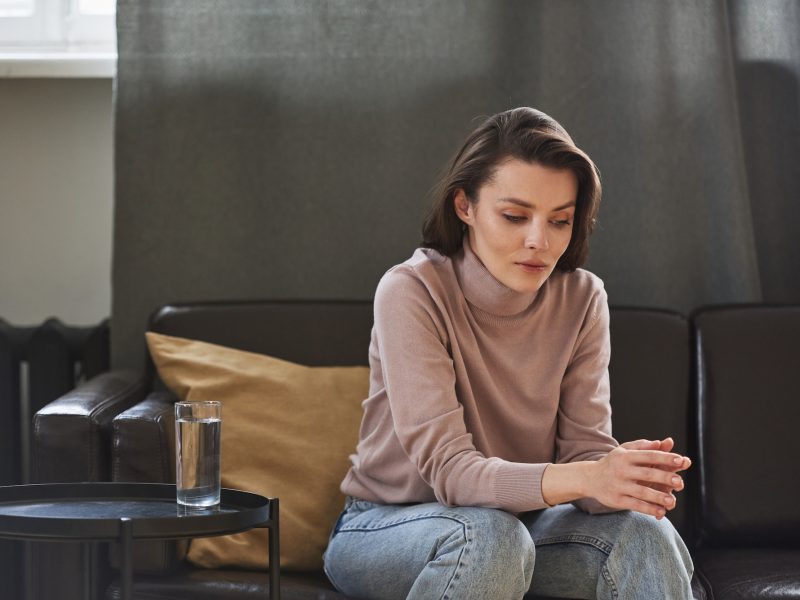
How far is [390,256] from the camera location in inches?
96.0

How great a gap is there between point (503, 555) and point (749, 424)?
82 cm

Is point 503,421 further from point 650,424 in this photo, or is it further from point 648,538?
point 650,424

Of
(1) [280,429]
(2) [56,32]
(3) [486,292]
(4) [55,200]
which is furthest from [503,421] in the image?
(2) [56,32]

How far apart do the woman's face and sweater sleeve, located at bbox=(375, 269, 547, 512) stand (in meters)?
0.14

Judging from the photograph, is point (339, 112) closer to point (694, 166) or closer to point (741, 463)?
point (694, 166)

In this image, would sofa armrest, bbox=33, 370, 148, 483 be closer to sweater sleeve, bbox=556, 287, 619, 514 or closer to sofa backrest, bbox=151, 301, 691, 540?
sofa backrest, bbox=151, 301, 691, 540

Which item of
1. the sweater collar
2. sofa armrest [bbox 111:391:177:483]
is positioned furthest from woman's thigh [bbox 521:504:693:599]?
sofa armrest [bbox 111:391:177:483]

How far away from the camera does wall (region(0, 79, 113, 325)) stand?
2611 mm

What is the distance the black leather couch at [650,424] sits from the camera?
1.73 meters

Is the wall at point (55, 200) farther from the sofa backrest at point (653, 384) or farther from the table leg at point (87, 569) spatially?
the sofa backrest at point (653, 384)

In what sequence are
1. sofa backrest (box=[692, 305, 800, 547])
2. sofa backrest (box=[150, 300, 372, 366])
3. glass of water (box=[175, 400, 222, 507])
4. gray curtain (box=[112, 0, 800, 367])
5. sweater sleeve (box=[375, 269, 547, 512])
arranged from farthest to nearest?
gray curtain (box=[112, 0, 800, 367]) → sofa backrest (box=[150, 300, 372, 366]) → sofa backrest (box=[692, 305, 800, 547]) → sweater sleeve (box=[375, 269, 547, 512]) → glass of water (box=[175, 400, 222, 507])

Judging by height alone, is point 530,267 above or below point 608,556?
above

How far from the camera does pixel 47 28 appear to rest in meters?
2.63

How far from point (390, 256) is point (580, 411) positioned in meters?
0.80
